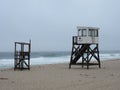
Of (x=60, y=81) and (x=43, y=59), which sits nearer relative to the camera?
(x=60, y=81)

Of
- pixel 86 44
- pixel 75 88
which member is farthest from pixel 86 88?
pixel 86 44

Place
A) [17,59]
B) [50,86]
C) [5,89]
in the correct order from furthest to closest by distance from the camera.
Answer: [17,59], [50,86], [5,89]

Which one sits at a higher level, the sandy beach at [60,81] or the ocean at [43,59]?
the ocean at [43,59]

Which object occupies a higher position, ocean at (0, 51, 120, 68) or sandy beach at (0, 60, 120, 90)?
ocean at (0, 51, 120, 68)

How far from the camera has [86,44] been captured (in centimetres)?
3403

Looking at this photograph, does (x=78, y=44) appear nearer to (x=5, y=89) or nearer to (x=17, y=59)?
(x=17, y=59)

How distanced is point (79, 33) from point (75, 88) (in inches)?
683

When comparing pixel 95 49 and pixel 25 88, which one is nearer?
pixel 25 88

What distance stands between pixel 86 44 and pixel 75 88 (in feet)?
56.0

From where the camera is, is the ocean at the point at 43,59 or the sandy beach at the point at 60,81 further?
the ocean at the point at 43,59

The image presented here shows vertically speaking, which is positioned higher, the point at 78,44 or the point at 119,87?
the point at 78,44

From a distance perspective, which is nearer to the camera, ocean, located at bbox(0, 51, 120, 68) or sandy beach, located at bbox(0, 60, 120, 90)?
sandy beach, located at bbox(0, 60, 120, 90)

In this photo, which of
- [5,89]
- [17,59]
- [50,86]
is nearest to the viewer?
[5,89]

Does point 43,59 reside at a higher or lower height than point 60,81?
→ higher
